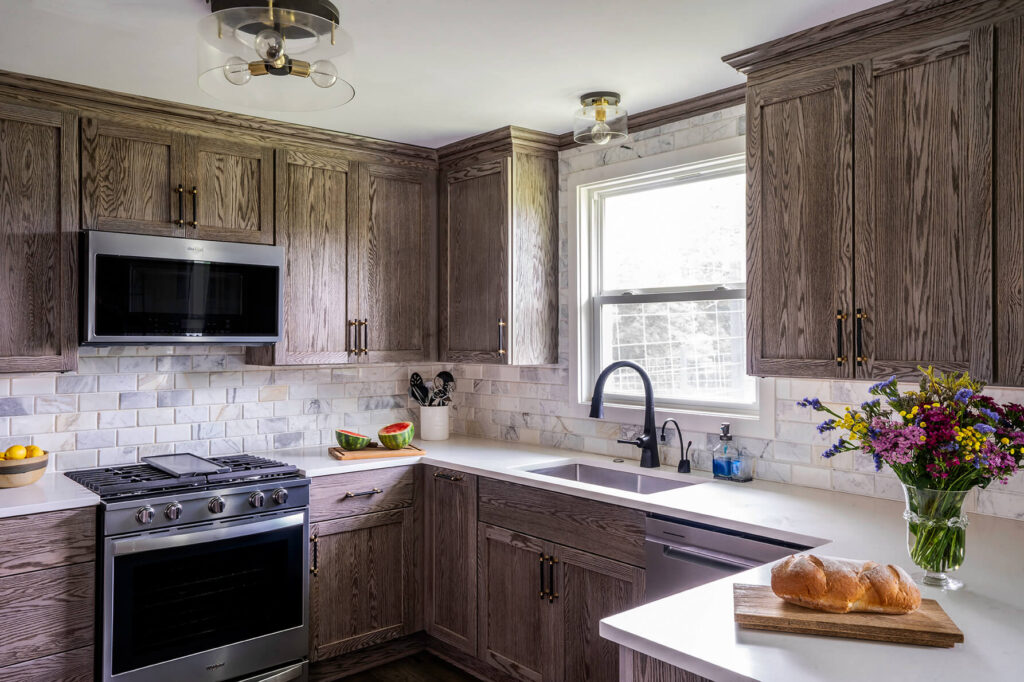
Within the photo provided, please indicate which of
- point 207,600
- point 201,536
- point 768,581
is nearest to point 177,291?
point 201,536

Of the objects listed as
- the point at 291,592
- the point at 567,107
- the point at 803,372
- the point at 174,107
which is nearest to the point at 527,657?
the point at 291,592

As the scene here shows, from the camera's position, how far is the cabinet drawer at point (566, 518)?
8.57ft

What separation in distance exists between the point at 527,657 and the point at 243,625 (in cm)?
113

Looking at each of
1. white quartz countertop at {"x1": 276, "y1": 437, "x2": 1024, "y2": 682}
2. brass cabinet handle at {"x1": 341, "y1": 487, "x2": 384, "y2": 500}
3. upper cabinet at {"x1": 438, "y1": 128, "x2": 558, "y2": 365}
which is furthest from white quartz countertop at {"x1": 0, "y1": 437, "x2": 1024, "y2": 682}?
upper cabinet at {"x1": 438, "y1": 128, "x2": 558, "y2": 365}

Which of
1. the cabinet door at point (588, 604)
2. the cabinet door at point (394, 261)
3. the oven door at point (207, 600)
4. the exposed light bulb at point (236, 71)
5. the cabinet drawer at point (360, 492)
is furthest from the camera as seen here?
the cabinet door at point (394, 261)

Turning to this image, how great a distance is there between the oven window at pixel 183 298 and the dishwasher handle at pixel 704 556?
6.34 feet

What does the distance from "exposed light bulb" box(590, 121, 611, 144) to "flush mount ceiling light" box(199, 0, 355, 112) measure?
1.12 meters

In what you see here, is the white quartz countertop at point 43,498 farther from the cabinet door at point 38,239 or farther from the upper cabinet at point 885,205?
the upper cabinet at point 885,205

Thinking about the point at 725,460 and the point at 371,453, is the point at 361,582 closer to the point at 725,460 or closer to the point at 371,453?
the point at 371,453

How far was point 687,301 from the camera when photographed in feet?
10.7

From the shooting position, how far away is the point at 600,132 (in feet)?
10.1

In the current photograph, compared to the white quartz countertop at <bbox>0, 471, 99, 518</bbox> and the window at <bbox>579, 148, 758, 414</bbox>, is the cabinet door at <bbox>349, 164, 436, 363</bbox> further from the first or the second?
the white quartz countertop at <bbox>0, 471, 99, 518</bbox>

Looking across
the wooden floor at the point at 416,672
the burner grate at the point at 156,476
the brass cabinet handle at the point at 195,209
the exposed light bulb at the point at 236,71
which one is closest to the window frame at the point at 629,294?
the wooden floor at the point at 416,672

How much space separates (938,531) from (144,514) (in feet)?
8.21
